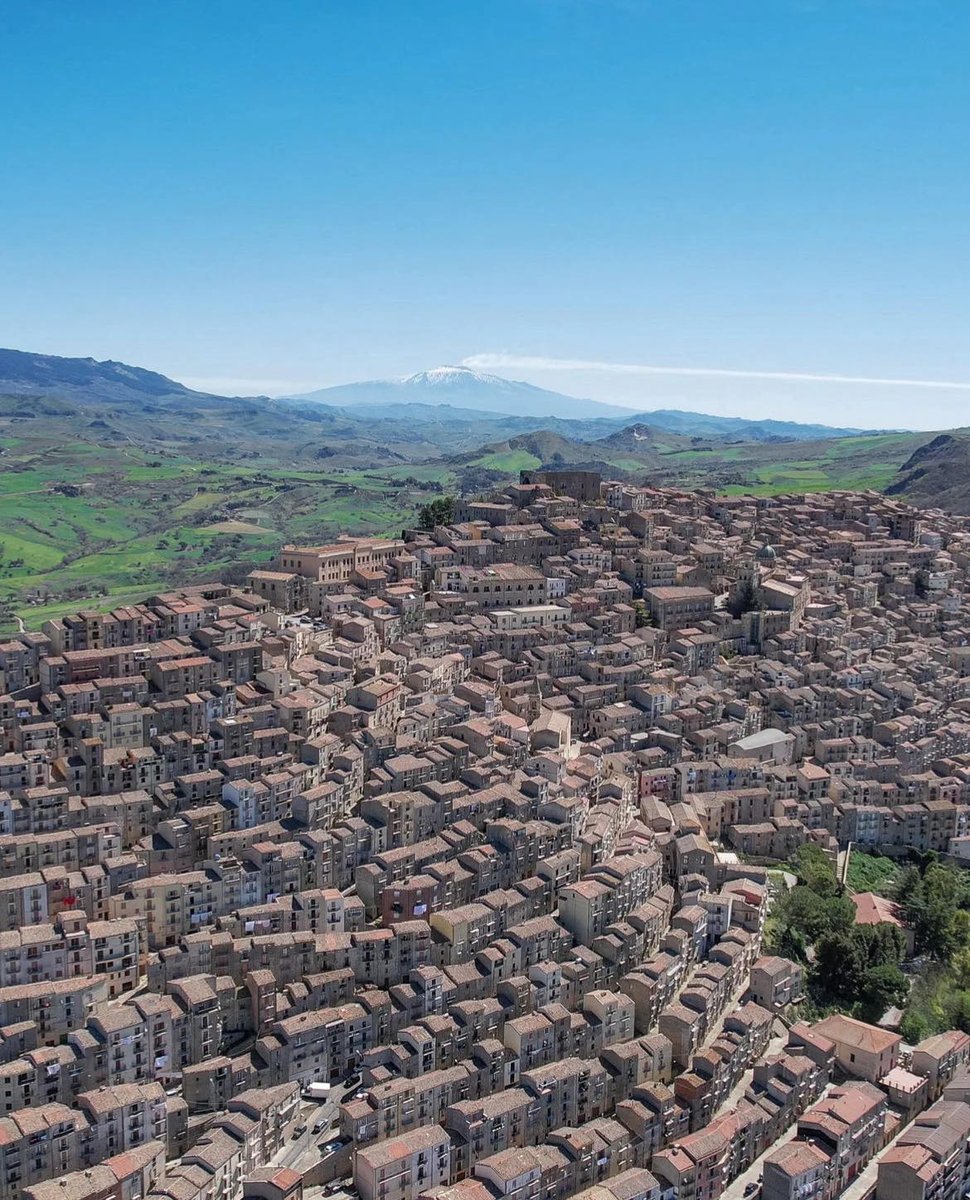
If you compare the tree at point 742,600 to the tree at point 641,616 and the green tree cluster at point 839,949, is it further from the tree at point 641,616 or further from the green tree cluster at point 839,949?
the green tree cluster at point 839,949

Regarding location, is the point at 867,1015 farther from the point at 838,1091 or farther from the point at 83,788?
the point at 83,788

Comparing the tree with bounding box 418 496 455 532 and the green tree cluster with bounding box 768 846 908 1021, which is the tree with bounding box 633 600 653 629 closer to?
the tree with bounding box 418 496 455 532

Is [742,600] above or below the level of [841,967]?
above

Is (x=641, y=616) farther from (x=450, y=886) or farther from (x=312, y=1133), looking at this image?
(x=312, y=1133)

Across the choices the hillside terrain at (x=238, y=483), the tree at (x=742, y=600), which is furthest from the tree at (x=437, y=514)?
the hillside terrain at (x=238, y=483)

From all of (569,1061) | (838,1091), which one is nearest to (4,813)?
(569,1061)

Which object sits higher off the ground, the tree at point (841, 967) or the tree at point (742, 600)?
the tree at point (742, 600)

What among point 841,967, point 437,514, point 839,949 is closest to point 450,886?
point 839,949

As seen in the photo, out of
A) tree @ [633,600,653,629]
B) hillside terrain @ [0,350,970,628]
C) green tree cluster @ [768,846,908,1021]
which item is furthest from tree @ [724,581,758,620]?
hillside terrain @ [0,350,970,628]

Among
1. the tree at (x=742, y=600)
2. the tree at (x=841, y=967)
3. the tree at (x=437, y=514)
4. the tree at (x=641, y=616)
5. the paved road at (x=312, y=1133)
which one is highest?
the tree at (x=437, y=514)
